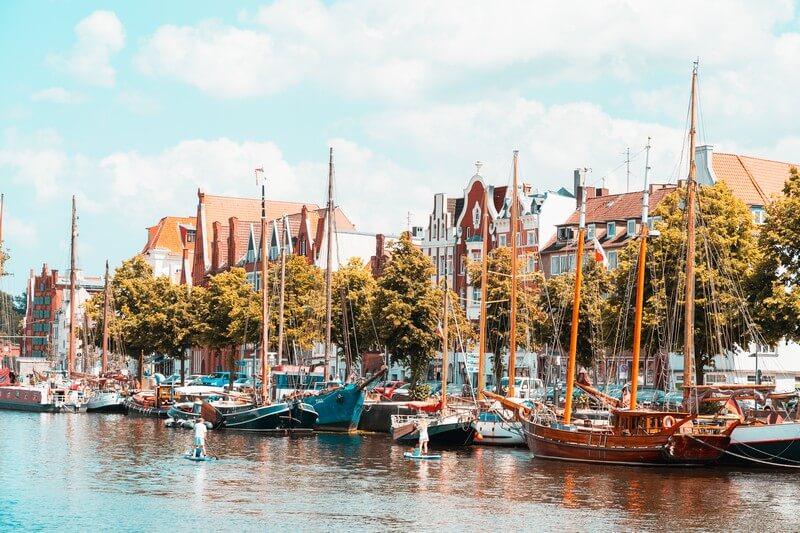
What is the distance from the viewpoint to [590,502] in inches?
1923

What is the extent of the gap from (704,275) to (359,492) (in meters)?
34.4

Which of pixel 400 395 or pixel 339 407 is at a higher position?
pixel 400 395

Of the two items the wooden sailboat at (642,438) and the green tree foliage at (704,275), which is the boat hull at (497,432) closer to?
the wooden sailboat at (642,438)

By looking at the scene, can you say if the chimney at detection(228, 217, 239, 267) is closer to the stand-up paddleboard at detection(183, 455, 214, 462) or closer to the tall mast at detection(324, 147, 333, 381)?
the tall mast at detection(324, 147, 333, 381)

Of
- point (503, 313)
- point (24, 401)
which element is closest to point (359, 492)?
point (503, 313)

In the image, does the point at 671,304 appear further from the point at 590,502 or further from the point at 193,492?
the point at 193,492

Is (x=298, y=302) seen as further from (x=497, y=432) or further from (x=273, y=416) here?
(x=497, y=432)

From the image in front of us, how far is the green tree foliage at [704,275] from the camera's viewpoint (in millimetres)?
76750

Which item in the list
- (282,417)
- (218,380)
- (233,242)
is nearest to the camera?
(282,417)

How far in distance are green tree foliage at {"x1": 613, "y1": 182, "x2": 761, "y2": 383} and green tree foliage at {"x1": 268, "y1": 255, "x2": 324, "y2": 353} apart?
Answer: 36888 mm

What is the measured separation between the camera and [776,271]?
73.9 m

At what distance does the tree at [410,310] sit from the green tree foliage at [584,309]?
27.6 ft

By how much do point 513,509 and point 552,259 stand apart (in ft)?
260

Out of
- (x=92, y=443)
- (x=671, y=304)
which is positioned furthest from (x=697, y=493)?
(x=92, y=443)
